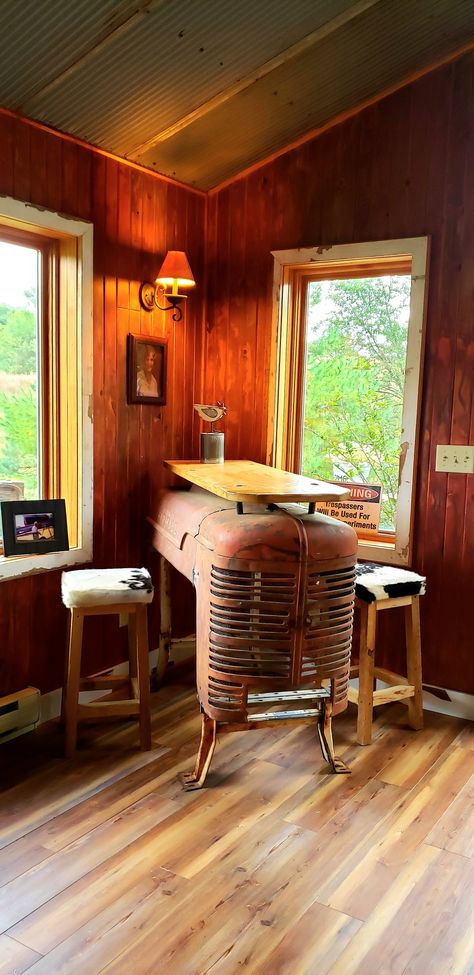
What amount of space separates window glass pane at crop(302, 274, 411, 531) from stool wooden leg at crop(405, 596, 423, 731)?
1.56ft

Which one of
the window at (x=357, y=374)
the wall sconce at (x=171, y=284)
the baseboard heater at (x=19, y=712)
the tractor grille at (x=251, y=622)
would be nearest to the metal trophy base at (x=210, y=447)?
the window at (x=357, y=374)

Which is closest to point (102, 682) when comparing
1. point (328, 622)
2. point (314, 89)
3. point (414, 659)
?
point (328, 622)

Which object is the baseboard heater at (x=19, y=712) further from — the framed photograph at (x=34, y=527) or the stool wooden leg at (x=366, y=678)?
the stool wooden leg at (x=366, y=678)

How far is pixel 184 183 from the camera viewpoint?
346 cm

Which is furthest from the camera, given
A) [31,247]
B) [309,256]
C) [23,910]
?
[309,256]

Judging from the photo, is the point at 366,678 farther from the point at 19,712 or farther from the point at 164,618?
the point at 19,712

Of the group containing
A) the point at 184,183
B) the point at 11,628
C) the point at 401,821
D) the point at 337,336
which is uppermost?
the point at 184,183

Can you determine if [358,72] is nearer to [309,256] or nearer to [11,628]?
[309,256]

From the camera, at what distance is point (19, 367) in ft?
9.39

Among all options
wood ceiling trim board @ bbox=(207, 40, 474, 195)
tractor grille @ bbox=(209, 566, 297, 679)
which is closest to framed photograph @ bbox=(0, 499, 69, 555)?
tractor grille @ bbox=(209, 566, 297, 679)

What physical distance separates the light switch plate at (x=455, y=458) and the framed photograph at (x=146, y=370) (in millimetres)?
1321

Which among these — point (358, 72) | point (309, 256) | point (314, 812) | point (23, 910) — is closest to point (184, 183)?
point (309, 256)

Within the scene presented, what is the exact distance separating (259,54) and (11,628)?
2368 mm

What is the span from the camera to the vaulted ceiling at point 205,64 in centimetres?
230
